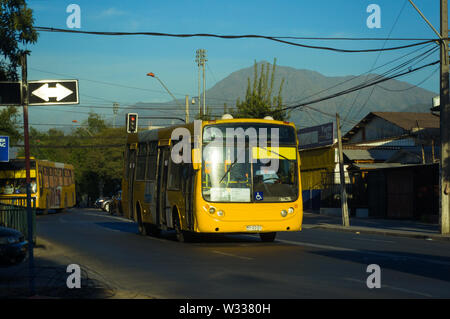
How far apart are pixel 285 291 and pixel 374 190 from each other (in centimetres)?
3483

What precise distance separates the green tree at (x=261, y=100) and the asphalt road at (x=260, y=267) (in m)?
38.5

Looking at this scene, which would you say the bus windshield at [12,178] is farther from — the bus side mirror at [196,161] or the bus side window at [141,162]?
the bus side mirror at [196,161]

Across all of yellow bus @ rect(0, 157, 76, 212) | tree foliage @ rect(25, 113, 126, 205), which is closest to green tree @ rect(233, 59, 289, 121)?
yellow bus @ rect(0, 157, 76, 212)

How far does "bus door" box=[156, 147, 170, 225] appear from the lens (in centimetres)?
2177

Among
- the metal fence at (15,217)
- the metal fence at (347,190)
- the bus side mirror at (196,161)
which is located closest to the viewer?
the metal fence at (15,217)

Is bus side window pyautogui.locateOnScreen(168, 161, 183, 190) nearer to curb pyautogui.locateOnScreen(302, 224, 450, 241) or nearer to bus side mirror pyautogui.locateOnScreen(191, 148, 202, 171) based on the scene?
bus side mirror pyautogui.locateOnScreen(191, 148, 202, 171)

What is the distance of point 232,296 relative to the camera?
32.9ft

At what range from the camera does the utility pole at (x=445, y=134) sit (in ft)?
82.0

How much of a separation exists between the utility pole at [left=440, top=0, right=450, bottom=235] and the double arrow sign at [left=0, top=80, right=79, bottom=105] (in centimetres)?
1800

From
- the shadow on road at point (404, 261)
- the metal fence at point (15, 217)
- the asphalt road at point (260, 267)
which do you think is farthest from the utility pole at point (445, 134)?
the metal fence at point (15, 217)

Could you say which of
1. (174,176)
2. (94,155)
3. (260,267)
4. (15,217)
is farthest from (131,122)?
(94,155)

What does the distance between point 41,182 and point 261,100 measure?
73.1 ft
